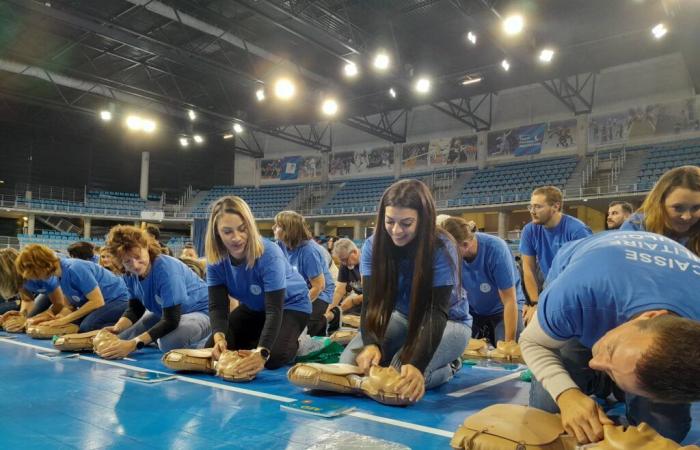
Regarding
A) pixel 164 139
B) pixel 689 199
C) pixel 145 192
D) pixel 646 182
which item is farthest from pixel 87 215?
pixel 689 199

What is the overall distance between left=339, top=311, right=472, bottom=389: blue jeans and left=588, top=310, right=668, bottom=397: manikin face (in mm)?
1612

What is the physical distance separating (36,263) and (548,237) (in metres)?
4.47

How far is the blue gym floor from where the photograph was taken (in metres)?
1.92

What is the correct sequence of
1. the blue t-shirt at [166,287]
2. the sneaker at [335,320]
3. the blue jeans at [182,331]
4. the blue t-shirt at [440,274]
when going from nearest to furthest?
1. the blue t-shirt at [440,274]
2. the blue t-shirt at [166,287]
3. the blue jeans at [182,331]
4. the sneaker at [335,320]

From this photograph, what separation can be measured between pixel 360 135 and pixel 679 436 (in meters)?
23.4

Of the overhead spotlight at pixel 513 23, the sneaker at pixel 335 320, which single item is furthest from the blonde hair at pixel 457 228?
the overhead spotlight at pixel 513 23

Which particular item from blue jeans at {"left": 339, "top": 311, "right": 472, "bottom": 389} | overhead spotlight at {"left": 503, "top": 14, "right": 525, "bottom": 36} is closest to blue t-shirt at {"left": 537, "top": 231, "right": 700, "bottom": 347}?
blue jeans at {"left": 339, "top": 311, "right": 472, "bottom": 389}

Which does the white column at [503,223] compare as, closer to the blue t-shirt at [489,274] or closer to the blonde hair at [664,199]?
the blue t-shirt at [489,274]

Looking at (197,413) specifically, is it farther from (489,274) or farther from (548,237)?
(548,237)

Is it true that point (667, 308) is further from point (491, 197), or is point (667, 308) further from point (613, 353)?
point (491, 197)

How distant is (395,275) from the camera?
8.78 feet

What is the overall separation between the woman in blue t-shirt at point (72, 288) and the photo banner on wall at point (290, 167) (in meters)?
21.6

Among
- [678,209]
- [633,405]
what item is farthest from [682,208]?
[633,405]

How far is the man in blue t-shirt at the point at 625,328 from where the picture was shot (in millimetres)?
1104
